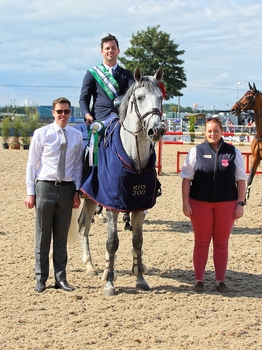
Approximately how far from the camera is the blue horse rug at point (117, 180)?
201 inches

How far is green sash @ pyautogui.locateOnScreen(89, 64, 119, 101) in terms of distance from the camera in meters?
5.81

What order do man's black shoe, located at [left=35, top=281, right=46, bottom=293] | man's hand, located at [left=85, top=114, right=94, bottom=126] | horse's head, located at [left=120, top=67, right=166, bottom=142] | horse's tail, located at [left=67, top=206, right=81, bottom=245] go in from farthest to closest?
horse's tail, located at [left=67, top=206, right=81, bottom=245] → man's hand, located at [left=85, top=114, right=94, bottom=126] → man's black shoe, located at [left=35, top=281, right=46, bottom=293] → horse's head, located at [left=120, top=67, right=166, bottom=142]

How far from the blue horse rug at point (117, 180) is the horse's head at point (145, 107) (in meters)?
0.28

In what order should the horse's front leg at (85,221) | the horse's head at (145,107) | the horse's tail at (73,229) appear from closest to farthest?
the horse's head at (145,107), the horse's tail at (73,229), the horse's front leg at (85,221)

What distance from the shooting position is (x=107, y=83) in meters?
5.82

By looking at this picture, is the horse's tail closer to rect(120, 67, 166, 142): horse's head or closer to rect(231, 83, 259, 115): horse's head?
rect(120, 67, 166, 142): horse's head

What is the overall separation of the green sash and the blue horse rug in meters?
0.49

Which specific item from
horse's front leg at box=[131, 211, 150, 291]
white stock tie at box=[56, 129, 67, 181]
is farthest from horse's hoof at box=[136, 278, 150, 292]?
white stock tie at box=[56, 129, 67, 181]

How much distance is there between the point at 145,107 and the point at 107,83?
1106 mm

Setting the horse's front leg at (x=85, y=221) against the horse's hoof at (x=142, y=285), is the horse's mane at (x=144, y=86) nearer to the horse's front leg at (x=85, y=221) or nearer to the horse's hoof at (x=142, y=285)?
the horse's front leg at (x=85, y=221)

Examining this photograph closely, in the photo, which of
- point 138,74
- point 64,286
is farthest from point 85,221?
point 138,74

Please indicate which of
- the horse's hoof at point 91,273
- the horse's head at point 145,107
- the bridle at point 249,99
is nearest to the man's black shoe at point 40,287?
the horse's hoof at point 91,273

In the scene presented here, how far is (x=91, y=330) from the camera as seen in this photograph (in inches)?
164

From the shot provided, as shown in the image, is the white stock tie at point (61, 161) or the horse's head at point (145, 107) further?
the white stock tie at point (61, 161)
